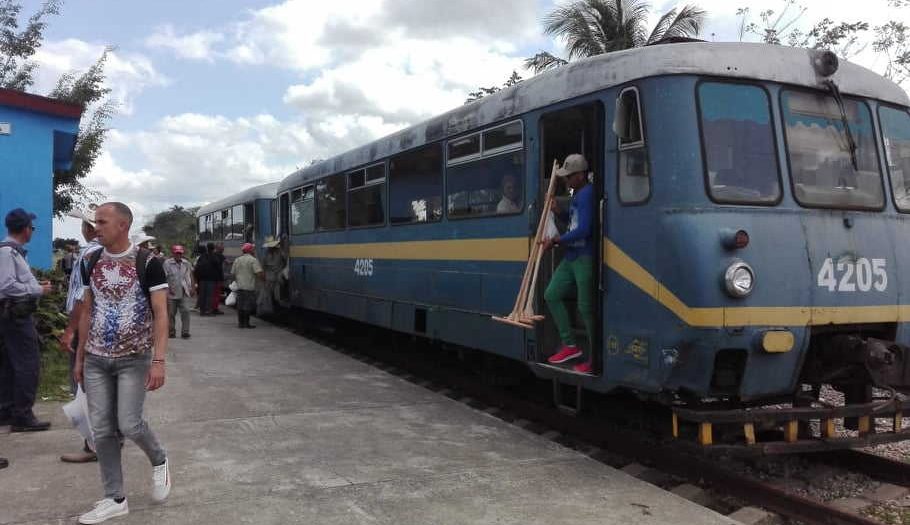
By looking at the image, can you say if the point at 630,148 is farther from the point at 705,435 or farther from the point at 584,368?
the point at 705,435

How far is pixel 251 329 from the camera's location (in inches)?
570

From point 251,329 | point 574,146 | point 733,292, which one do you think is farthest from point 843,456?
point 251,329

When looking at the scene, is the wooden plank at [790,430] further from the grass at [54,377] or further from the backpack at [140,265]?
the grass at [54,377]

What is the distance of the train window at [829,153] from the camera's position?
530 cm

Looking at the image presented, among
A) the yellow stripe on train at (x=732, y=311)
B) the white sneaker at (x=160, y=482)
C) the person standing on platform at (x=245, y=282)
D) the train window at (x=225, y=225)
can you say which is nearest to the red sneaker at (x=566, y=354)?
the yellow stripe on train at (x=732, y=311)

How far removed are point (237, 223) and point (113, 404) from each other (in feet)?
51.4

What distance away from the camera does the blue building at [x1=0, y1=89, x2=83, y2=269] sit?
1114 cm

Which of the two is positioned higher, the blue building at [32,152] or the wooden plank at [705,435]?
the blue building at [32,152]

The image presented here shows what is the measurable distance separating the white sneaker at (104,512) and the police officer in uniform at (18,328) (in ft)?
7.75

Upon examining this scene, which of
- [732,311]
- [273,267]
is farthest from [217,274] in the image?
[732,311]

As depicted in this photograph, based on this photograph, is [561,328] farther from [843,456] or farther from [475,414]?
[843,456]

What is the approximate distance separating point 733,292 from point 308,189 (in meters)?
9.57

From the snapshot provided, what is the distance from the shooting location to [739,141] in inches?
205

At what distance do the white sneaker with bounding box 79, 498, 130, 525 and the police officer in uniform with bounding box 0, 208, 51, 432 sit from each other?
7.75 feet
